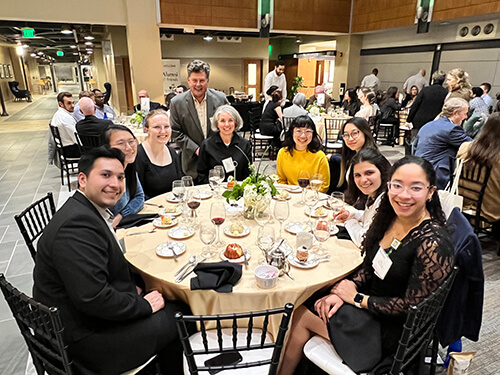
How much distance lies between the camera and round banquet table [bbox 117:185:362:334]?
1.68 metres

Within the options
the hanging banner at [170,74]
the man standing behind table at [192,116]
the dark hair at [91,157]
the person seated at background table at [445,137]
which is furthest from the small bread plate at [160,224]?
the hanging banner at [170,74]

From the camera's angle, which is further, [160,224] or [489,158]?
[489,158]

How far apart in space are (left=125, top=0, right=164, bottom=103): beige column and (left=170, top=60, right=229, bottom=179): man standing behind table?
5.47 m

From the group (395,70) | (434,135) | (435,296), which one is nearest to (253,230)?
(435,296)

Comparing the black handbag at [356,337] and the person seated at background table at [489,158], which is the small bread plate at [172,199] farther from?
the person seated at background table at [489,158]

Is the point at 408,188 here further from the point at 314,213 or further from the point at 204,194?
the point at 204,194

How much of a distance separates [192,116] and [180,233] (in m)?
2.04

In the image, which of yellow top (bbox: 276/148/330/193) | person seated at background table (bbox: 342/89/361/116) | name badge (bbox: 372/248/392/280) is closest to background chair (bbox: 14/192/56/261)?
name badge (bbox: 372/248/392/280)

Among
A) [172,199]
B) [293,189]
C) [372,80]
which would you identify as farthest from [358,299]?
[372,80]

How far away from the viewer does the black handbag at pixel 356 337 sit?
61.9 inches

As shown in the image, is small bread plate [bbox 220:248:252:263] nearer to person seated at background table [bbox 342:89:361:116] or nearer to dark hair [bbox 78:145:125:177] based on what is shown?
dark hair [bbox 78:145:125:177]

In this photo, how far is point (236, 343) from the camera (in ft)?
4.86

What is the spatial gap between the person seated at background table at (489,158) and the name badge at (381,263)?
7.46ft

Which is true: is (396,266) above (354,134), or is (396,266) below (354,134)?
below
